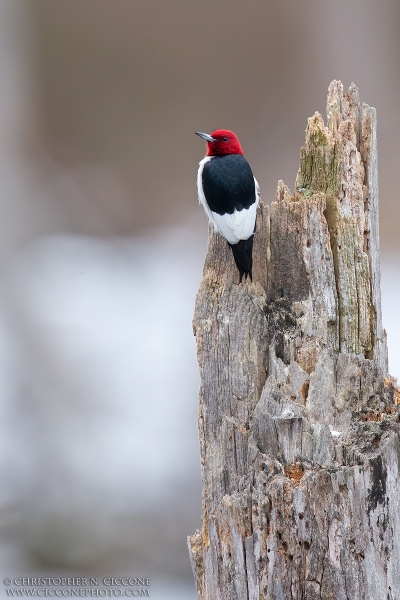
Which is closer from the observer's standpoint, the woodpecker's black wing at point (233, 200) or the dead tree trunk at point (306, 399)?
the dead tree trunk at point (306, 399)

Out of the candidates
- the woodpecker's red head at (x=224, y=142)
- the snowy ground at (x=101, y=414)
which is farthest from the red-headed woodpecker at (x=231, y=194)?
Result: the snowy ground at (x=101, y=414)

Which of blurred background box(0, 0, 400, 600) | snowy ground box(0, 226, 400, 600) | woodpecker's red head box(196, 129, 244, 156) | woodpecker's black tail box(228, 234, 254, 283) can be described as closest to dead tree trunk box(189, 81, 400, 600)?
woodpecker's black tail box(228, 234, 254, 283)

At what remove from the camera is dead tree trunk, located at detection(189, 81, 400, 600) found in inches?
58.4

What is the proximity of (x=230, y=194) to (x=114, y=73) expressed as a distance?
3.67 meters

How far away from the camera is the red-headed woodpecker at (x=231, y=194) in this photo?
1.87 m

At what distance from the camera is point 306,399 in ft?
5.41

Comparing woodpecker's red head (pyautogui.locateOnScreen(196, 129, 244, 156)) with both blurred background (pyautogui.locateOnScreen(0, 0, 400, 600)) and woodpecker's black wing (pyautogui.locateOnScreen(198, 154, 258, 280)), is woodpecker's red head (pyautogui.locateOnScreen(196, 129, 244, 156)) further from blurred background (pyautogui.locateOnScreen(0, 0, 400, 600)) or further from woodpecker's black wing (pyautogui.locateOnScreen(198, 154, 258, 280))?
blurred background (pyautogui.locateOnScreen(0, 0, 400, 600))

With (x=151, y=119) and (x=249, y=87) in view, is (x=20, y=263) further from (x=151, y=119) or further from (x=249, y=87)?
(x=249, y=87)

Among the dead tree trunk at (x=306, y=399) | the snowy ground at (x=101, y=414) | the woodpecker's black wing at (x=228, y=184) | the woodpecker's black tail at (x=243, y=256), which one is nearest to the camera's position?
the dead tree trunk at (x=306, y=399)

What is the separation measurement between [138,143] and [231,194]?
3.67m

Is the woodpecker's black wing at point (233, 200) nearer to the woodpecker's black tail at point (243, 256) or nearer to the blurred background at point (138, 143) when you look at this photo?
the woodpecker's black tail at point (243, 256)

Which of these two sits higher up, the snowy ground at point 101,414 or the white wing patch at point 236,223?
the white wing patch at point 236,223

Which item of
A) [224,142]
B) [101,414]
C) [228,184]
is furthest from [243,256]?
[101,414]

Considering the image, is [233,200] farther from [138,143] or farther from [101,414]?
[138,143]
